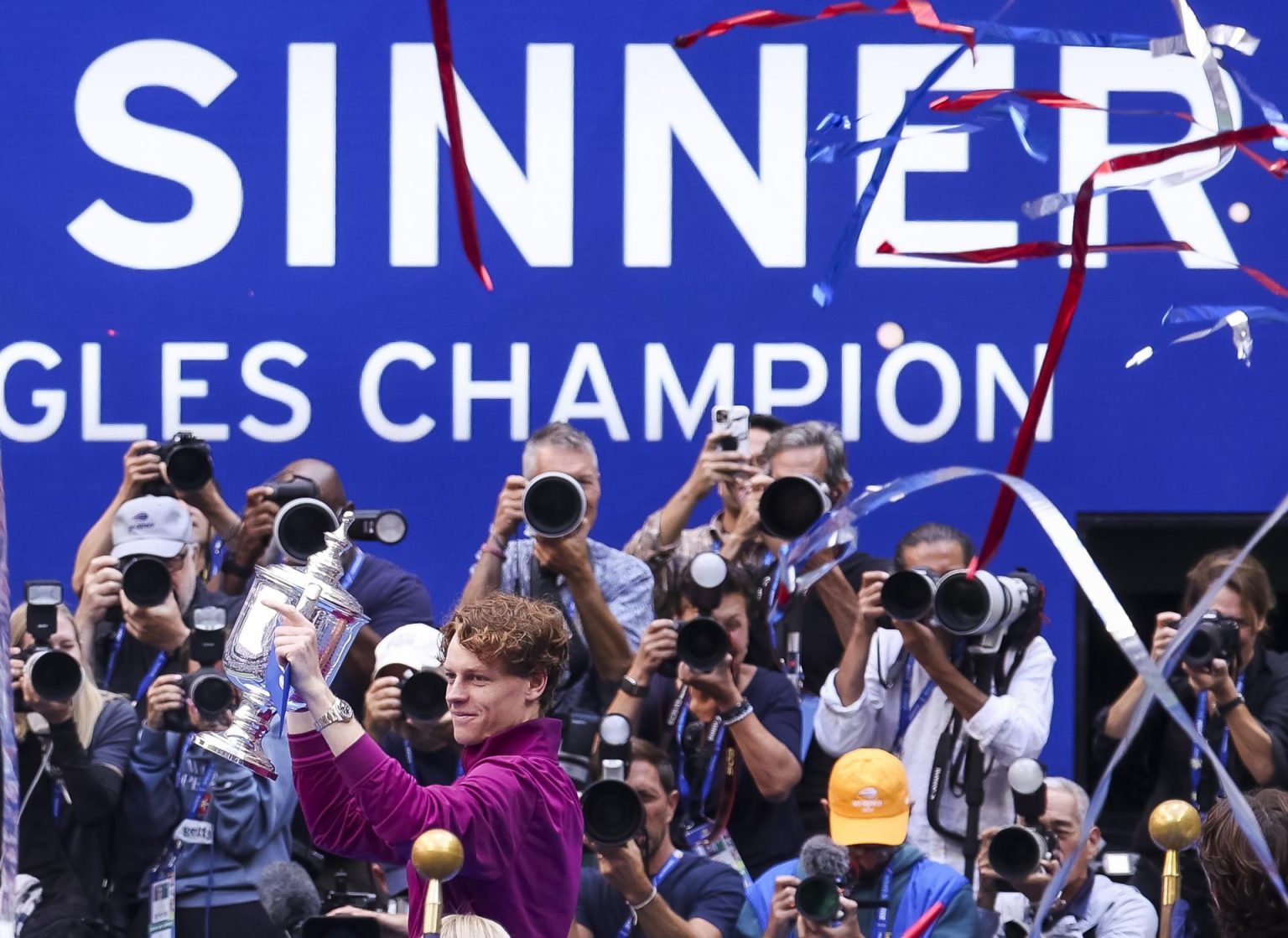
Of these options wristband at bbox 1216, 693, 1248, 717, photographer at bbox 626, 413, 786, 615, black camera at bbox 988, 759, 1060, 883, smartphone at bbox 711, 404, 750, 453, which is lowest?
black camera at bbox 988, 759, 1060, 883

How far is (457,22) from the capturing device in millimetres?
5254

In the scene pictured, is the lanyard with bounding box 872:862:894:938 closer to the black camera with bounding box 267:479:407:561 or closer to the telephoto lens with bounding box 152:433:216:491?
the black camera with bounding box 267:479:407:561

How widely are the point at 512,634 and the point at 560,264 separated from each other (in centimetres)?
258

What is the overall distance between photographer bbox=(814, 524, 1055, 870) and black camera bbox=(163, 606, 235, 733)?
1295mm

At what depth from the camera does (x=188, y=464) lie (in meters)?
4.87

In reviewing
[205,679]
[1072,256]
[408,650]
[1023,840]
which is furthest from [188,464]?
[1072,256]

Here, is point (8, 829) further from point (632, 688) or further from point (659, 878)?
point (632, 688)

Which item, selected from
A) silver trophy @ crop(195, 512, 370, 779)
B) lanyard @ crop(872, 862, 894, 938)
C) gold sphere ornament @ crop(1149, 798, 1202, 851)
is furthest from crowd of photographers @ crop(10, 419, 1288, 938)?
gold sphere ornament @ crop(1149, 798, 1202, 851)

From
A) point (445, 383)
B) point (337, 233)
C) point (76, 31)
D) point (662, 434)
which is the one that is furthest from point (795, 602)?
point (76, 31)

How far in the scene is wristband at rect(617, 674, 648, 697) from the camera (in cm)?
470

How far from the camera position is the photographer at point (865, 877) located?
421 cm

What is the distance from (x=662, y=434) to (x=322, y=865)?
1275mm

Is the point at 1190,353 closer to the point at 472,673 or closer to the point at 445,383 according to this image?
the point at 445,383

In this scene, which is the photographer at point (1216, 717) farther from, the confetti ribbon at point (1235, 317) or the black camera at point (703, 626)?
the confetti ribbon at point (1235, 317)
